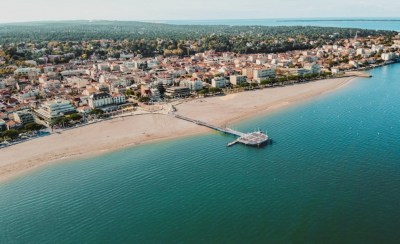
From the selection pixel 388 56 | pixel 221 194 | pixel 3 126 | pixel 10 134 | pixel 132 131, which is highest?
pixel 388 56

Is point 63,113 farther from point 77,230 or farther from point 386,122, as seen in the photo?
point 386,122

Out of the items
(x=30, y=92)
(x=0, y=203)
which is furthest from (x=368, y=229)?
(x=30, y=92)

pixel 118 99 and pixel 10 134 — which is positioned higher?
pixel 118 99

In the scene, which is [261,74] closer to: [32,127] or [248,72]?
[248,72]

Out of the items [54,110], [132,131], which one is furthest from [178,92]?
[54,110]

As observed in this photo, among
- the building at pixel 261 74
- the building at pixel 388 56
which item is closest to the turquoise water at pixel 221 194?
the building at pixel 261 74

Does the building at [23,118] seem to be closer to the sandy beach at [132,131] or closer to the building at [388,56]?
the sandy beach at [132,131]
